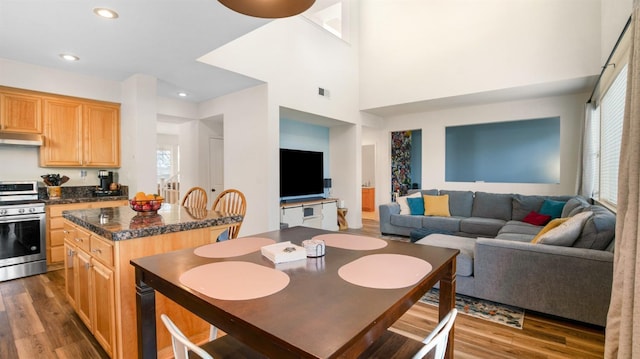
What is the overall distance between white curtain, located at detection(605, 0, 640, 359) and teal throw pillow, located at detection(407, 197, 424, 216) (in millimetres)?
4135

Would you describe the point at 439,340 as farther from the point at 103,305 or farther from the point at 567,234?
the point at 567,234

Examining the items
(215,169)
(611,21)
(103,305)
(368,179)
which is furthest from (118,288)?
(368,179)

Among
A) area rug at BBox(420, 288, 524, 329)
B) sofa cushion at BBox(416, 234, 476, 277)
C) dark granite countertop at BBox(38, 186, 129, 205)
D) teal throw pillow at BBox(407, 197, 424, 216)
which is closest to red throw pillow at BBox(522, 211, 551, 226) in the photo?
teal throw pillow at BBox(407, 197, 424, 216)

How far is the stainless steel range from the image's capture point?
10.6ft

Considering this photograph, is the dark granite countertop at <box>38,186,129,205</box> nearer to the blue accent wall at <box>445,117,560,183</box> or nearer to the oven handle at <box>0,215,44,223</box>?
the oven handle at <box>0,215,44,223</box>

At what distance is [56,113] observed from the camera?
12.5 ft

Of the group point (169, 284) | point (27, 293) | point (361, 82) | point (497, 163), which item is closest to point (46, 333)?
point (27, 293)

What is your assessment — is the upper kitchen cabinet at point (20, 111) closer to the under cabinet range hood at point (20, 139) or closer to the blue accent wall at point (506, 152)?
the under cabinet range hood at point (20, 139)

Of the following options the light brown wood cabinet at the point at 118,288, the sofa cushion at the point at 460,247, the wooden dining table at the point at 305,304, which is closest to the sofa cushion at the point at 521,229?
the sofa cushion at the point at 460,247

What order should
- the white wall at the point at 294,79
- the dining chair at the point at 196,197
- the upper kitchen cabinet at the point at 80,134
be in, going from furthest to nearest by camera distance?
1. the white wall at the point at 294,79
2. the upper kitchen cabinet at the point at 80,134
3. the dining chair at the point at 196,197

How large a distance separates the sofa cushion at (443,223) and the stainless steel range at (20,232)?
5380 mm

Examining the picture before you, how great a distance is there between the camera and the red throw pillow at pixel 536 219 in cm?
430

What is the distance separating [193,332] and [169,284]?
3.65ft

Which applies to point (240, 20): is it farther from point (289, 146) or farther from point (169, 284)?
point (289, 146)
